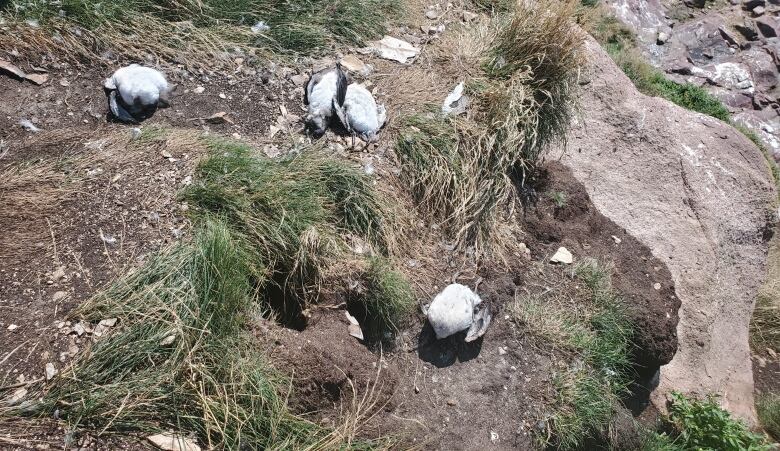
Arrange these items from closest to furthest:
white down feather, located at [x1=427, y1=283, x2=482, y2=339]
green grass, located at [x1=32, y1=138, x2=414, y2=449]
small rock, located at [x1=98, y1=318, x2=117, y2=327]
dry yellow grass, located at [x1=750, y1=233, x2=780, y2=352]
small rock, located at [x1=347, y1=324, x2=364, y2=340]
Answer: green grass, located at [x1=32, y1=138, x2=414, y2=449] → small rock, located at [x1=98, y1=318, x2=117, y2=327] → small rock, located at [x1=347, y1=324, x2=364, y2=340] → white down feather, located at [x1=427, y1=283, x2=482, y2=339] → dry yellow grass, located at [x1=750, y1=233, x2=780, y2=352]

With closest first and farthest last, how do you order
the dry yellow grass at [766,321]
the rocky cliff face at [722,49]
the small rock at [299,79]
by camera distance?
the small rock at [299,79]
the dry yellow grass at [766,321]
the rocky cliff face at [722,49]

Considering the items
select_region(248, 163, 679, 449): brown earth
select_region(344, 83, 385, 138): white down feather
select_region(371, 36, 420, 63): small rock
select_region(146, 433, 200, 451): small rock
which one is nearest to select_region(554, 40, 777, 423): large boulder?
select_region(248, 163, 679, 449): brown earth

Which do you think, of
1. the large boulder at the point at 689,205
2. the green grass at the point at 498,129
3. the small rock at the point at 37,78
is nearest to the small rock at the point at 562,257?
the green grass at the point at 498,129

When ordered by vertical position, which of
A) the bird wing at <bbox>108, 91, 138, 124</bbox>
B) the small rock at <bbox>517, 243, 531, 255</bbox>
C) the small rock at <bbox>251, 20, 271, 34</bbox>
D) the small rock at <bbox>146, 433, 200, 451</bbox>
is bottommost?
the small rock at <bbox>517, 243, 531, 255</bbox>

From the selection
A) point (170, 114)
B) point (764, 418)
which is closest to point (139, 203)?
point (170, 114)

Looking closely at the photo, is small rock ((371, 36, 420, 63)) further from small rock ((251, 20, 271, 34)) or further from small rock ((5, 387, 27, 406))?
small rock ((5, 387, 27, 406))

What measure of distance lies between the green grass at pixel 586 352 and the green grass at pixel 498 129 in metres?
0.56

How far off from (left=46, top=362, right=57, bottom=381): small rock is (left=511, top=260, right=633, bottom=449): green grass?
2.24 m

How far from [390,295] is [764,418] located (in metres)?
3.24

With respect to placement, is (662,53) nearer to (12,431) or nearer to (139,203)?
(139,203)

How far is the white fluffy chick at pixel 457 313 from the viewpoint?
3.24 meters

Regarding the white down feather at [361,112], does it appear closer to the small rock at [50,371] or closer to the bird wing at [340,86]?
the bird wing at [340,86]

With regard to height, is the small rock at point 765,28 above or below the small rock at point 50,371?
below

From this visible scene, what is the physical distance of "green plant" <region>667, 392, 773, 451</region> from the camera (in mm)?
3660
